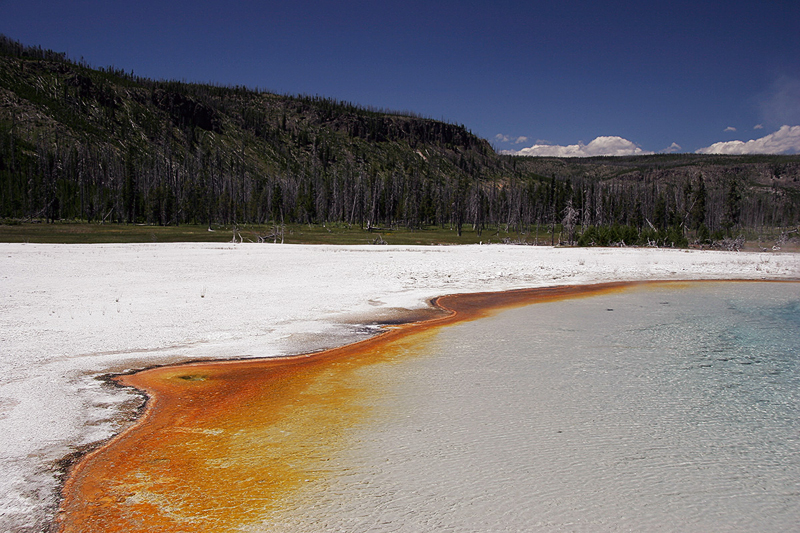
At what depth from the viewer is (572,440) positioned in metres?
5.83

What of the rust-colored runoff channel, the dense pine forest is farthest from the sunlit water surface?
the dense pine forest

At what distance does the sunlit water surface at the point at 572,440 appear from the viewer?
14.2 ft

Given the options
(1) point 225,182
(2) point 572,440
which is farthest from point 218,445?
(1) point 225,182

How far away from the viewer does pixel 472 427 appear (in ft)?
20.1

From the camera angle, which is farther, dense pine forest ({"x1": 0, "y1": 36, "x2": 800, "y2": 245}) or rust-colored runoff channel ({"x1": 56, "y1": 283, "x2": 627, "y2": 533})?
dense pine forest ({"x1": 0, "y1": 36, "x2": 800, "y2": 245})

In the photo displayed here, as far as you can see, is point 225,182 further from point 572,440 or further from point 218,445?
Result: point 572,440

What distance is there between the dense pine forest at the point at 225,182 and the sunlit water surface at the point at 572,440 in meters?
45.5

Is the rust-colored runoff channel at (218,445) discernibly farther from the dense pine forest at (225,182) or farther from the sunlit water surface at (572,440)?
the dense pine forest at (225,182)

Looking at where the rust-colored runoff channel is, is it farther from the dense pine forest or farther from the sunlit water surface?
the dense pine forest

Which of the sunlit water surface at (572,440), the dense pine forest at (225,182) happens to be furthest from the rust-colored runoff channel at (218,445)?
the dense pine forest at (225,182)

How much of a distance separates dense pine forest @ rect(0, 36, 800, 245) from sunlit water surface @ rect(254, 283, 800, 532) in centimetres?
A: 4548

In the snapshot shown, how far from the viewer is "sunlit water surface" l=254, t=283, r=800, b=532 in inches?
171

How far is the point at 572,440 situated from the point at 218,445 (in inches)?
158

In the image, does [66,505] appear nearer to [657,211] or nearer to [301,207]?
[301,207]
